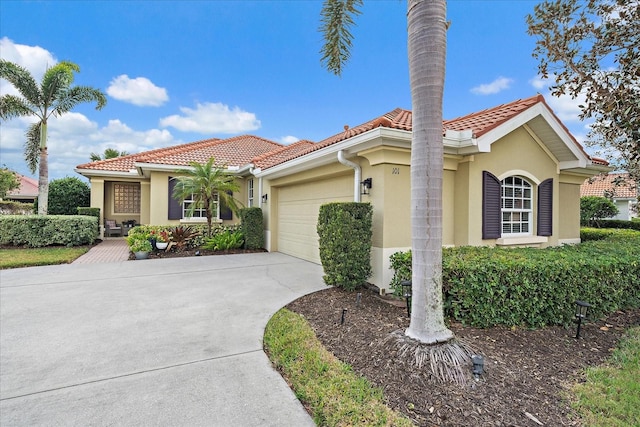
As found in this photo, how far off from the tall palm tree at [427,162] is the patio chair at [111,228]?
18921 mm

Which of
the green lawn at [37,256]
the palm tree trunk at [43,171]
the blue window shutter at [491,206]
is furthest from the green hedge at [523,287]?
the palm tree trunk at [43,171]

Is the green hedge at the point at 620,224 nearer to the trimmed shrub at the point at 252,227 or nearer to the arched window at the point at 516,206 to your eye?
the arched window at the point at 516,206

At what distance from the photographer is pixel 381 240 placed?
7.01 meters

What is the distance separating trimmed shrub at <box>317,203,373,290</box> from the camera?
6697mm

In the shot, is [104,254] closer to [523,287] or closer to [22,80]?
[22,80]

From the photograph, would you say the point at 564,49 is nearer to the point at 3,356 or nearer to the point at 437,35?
the point at 437,35

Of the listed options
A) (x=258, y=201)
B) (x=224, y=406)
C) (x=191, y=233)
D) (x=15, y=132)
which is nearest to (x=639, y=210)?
(x=224, y=406)

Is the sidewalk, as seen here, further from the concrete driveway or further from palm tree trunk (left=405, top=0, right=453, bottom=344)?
palm tree trunk (left=405, top=0, right=453, bottom=344)

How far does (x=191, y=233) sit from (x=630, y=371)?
44.0 ft

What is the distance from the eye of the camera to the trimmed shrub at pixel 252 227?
13203 millimetres

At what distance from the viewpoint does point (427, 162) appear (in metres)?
3.66

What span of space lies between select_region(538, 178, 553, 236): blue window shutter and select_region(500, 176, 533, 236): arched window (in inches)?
10.2

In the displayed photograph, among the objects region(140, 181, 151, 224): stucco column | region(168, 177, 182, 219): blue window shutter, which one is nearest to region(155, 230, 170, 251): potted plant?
region(168, 177, 182, 219): blue window shutter

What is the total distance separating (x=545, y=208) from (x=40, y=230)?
63.0 ft
